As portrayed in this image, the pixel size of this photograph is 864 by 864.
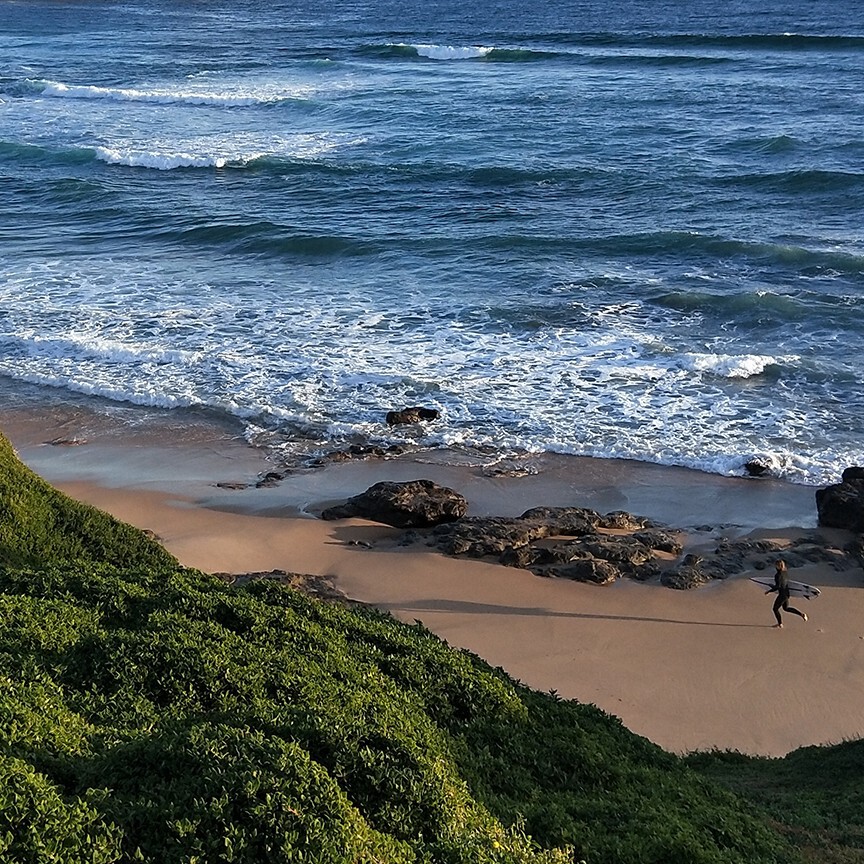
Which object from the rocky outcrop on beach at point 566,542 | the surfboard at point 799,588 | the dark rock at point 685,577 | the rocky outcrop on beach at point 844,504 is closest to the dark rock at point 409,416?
the rocky outcrop on beach at point 566,542

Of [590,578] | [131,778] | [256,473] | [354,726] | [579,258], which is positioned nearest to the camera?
[131,778]

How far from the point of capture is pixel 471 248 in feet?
101

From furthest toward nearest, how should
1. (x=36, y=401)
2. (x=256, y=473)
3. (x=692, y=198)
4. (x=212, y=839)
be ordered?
(x=692, y=198), (x=36, y=401), (x=256, y=473), (x=212, y=839)

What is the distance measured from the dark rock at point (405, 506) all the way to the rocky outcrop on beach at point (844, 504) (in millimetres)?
5619

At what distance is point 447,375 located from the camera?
22609mm

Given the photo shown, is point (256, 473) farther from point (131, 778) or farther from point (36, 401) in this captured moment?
point (131, 778)

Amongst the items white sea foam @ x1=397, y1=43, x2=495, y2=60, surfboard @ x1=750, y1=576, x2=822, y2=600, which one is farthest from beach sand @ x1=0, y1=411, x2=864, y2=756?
white sea foam @ x1=397, y1=43, x2=495, y2=60

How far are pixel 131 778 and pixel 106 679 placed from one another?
214 centimetres

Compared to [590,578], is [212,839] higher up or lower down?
higher up

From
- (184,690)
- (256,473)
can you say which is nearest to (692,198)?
(256,473)

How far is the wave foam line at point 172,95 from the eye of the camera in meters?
52.4

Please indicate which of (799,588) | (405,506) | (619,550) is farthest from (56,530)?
(799,588)

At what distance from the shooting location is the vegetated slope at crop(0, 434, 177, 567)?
12461 mm

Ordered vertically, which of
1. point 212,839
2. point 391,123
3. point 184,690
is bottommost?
point 184,690
